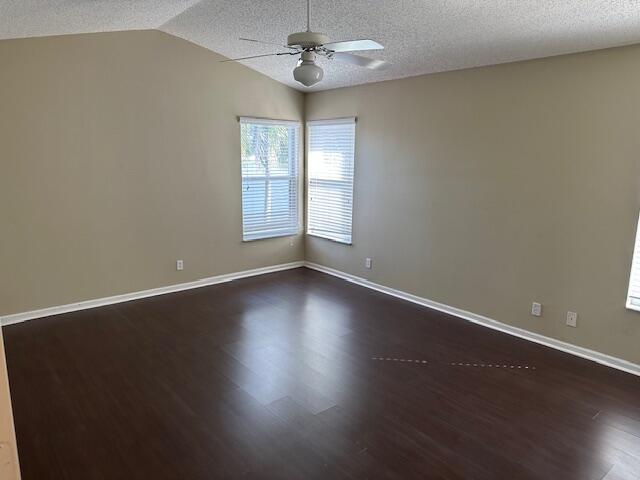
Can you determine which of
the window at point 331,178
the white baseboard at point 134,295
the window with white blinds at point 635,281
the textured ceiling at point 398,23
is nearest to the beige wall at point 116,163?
the white baseboard at point 134,295

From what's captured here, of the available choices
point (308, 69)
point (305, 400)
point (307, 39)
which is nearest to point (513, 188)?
point (308, 69)

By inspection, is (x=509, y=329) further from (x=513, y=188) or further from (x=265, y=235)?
(x=265, y=235)

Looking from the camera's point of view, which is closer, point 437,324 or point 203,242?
point 437,324

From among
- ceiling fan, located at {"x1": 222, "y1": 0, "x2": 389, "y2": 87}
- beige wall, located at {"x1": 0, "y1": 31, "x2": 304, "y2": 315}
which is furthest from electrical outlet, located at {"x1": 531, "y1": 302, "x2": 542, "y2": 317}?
beige wall, located at {"x1": 0, "y1": 31, "x2": 304, "y2": 315}

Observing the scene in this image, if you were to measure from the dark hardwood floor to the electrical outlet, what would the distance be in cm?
29

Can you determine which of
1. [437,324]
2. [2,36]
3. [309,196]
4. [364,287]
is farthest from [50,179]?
[437,324]

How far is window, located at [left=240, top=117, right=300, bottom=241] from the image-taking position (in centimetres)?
543

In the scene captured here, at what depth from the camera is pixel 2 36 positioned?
356cm

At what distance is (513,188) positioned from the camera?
3.83m

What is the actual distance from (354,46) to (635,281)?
8.73 ft

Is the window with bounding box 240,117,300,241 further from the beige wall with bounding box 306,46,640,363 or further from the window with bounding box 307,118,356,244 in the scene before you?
the beige wall with bounding box 306,46,640,363

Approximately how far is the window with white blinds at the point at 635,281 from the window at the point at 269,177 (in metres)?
3.94

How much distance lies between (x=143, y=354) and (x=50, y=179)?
194 cm

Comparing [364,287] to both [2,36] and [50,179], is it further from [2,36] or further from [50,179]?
[2,36]
